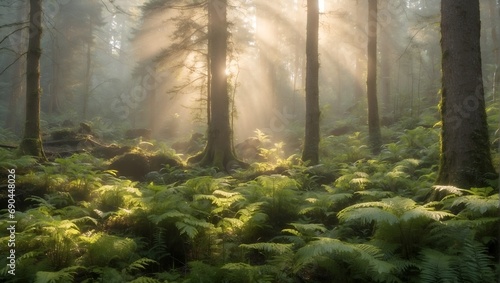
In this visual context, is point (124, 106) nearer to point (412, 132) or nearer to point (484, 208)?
point (412, 132)

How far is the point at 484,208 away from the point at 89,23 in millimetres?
43763

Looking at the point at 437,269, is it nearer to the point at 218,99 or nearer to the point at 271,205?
the point at 271,205

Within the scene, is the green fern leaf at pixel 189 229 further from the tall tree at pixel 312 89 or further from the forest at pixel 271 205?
the tall tree at pixel 312 89

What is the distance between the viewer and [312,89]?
12242 mm

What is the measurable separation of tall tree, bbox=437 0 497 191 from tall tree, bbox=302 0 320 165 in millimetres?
5894

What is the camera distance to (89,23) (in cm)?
3956

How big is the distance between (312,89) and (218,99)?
3575 mm

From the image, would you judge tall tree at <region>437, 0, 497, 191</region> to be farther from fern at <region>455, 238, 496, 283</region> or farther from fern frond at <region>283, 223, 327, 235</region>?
fern frond at <region>283, 223, 327, 235</region>

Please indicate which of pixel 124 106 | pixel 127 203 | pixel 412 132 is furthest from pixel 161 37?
pixel 127 203

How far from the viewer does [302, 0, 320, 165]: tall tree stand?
40.1 ft

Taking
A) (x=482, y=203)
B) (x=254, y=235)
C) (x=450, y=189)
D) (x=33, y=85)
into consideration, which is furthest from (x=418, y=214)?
(x=33, y=85)

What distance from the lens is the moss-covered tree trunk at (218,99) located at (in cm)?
1303

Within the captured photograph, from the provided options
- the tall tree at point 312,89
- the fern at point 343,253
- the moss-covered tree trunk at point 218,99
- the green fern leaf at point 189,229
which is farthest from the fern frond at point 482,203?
the moss-covered tree trunk at point 218,99

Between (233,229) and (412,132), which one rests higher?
(412,132)
